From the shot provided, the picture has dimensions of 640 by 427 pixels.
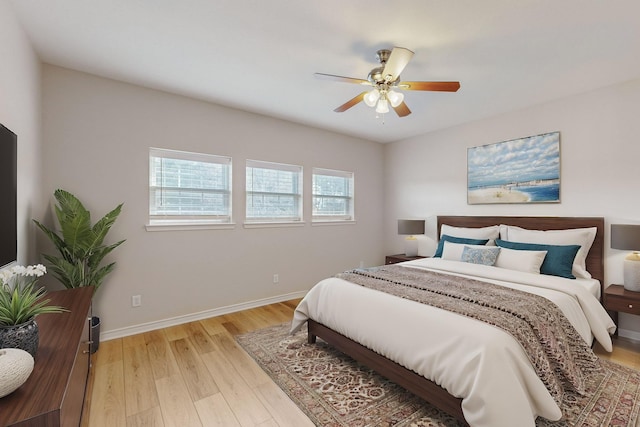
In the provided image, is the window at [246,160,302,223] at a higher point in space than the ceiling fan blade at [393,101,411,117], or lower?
lower

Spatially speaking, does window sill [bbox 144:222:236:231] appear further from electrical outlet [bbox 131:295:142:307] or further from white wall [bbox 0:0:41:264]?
white wall [bbox 0:0:41:264]

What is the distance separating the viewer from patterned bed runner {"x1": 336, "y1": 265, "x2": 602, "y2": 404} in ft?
5.57

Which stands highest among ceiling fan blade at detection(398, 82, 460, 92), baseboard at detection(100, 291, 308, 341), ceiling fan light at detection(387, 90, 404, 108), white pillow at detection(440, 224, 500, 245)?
ceiling fan blade at detection(398, 82, 460, 92)

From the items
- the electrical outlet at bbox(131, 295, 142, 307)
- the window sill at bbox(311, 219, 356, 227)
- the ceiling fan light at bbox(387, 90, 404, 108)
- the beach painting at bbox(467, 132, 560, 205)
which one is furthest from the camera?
the window sill at bbox(311, 219, 356, 227)

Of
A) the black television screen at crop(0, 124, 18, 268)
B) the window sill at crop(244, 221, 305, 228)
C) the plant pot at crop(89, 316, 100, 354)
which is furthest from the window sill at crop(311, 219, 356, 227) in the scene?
the black television screen at crop(0, 124, 18, 268)

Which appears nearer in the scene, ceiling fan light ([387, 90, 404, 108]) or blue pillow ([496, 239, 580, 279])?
ceiling fan light ([387, 90, 404, 108])

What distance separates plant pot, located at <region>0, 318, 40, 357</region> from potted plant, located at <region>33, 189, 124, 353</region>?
57.1 inches

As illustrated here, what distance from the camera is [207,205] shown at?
3.54m

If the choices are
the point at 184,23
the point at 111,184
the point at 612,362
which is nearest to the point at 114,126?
the point at 111,184

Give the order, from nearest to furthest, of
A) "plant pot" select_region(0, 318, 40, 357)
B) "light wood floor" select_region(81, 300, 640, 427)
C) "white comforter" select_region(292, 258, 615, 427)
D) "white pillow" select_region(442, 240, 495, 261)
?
1. "plant pot" select_region(0, 318, 40, 357)
2. "white comforter" select_region(292, 258, 615, 427)
3. "light wood floor" select_region(81, 300, 640, 427)
4. "white pillow" select_region(442, 240, 495, 261)

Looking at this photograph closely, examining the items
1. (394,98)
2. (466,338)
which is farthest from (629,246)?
(394,98)

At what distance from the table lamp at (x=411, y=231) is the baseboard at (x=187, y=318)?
1830mm

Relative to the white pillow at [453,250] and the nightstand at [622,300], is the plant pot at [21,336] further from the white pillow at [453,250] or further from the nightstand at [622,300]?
the nightstand at [622,300]

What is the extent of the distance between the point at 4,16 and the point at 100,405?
2489mm
